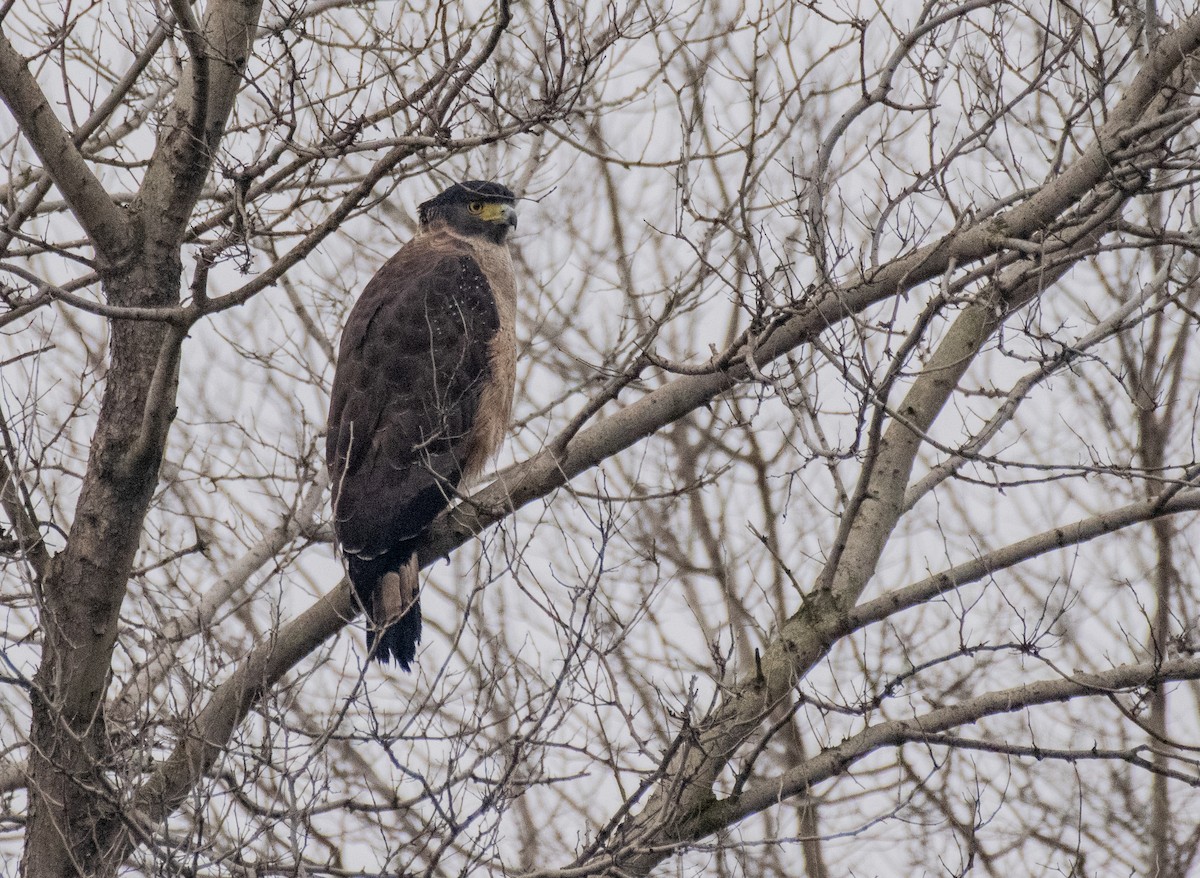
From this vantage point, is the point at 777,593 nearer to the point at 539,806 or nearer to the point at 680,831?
the point at 539,806

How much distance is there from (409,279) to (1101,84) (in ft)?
11.1

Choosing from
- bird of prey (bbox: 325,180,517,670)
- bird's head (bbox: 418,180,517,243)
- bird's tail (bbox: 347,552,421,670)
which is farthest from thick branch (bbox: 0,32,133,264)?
bird's head (bbox: 418,180,517,243)

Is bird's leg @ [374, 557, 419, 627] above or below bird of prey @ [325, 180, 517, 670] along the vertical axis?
below

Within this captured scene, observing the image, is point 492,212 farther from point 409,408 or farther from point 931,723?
point 931,723

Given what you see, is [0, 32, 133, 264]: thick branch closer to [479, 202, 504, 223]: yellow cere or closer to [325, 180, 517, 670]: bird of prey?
[325, 180, 517, 670]: bird of prey

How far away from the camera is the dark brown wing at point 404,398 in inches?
225

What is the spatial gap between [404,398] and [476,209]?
159cm

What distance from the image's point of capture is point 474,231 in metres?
7.24

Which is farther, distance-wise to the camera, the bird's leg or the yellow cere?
the yellow cere

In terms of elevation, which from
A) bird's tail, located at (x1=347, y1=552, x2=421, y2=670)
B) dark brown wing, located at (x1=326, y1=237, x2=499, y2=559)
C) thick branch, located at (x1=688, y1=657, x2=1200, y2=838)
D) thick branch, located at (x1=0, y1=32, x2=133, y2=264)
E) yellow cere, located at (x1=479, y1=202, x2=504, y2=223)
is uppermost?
yellow cere, located at (x1=479, y1=202, x2=504, y2=223)

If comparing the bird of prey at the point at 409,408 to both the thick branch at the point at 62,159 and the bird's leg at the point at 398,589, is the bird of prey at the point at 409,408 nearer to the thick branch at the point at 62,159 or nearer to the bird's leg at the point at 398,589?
the bird's leg at the point at 398,589

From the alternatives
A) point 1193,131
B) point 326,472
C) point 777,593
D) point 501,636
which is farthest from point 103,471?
point 777,593

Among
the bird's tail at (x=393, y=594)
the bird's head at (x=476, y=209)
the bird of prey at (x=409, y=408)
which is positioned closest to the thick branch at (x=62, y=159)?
the bird of prey at (x=409, y=408)

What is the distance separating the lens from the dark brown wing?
5.71 meters
